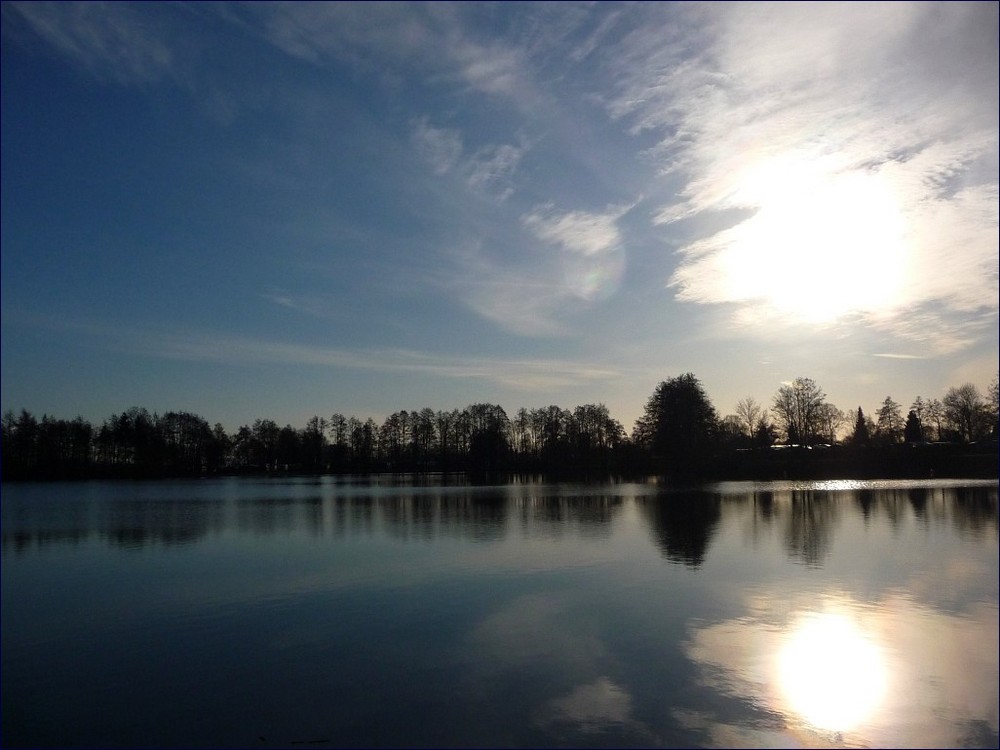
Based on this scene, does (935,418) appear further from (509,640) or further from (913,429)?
(509,640)

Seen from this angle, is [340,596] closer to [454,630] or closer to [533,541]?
[454,630]

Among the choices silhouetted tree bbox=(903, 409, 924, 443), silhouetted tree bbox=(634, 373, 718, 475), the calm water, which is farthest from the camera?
silhouetted tree bbox=(903, 409, 924, 443)

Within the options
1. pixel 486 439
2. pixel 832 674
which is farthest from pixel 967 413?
pixel 832 674

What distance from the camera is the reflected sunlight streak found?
891 centimetres

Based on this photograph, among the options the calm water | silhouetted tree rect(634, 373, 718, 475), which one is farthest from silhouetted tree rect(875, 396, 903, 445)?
the calm water

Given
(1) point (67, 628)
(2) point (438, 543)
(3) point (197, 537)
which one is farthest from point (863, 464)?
(1) point (67, 628)

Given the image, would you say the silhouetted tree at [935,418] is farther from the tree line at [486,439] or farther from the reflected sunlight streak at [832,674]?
the reflected sunlight streak at [832,674]

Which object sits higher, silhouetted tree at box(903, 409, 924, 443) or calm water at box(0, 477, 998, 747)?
silhouetted tree at box(903, 409, 924, 443)

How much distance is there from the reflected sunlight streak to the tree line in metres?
75.9

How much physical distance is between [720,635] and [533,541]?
13.1 meters

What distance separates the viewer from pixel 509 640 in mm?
12328

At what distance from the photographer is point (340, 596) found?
16.5m

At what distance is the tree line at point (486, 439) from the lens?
3499 inches

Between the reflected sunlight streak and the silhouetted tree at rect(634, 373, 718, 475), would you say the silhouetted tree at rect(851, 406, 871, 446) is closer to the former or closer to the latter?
the silhouetted tree at rect(634, 373, 718, 475)
